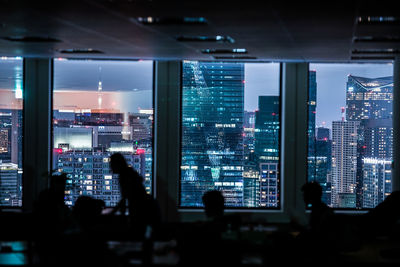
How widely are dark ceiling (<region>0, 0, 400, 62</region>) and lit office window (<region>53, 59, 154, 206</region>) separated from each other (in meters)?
1.08

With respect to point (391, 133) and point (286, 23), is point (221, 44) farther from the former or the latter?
point (391, 133)

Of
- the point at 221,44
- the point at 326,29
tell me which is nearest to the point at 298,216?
the point at 326,29

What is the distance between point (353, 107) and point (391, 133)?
79 centimetres

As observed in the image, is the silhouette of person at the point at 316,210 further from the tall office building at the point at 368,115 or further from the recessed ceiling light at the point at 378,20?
the tall office building at the point at 368,115

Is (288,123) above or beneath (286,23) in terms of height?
beneath

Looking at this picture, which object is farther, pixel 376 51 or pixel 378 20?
pixel 376 51

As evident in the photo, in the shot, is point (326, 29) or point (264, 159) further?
point (264, 159)

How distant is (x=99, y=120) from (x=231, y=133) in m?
2.45

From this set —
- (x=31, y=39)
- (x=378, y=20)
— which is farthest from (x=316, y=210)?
(x=31, y=39)

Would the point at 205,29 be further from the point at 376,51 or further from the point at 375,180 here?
the point at 375,180

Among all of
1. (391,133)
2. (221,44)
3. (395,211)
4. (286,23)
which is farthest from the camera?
(391,133)

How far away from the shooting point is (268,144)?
9.08 metres

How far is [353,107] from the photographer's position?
8969 millimetres

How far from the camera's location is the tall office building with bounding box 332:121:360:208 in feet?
29.4
